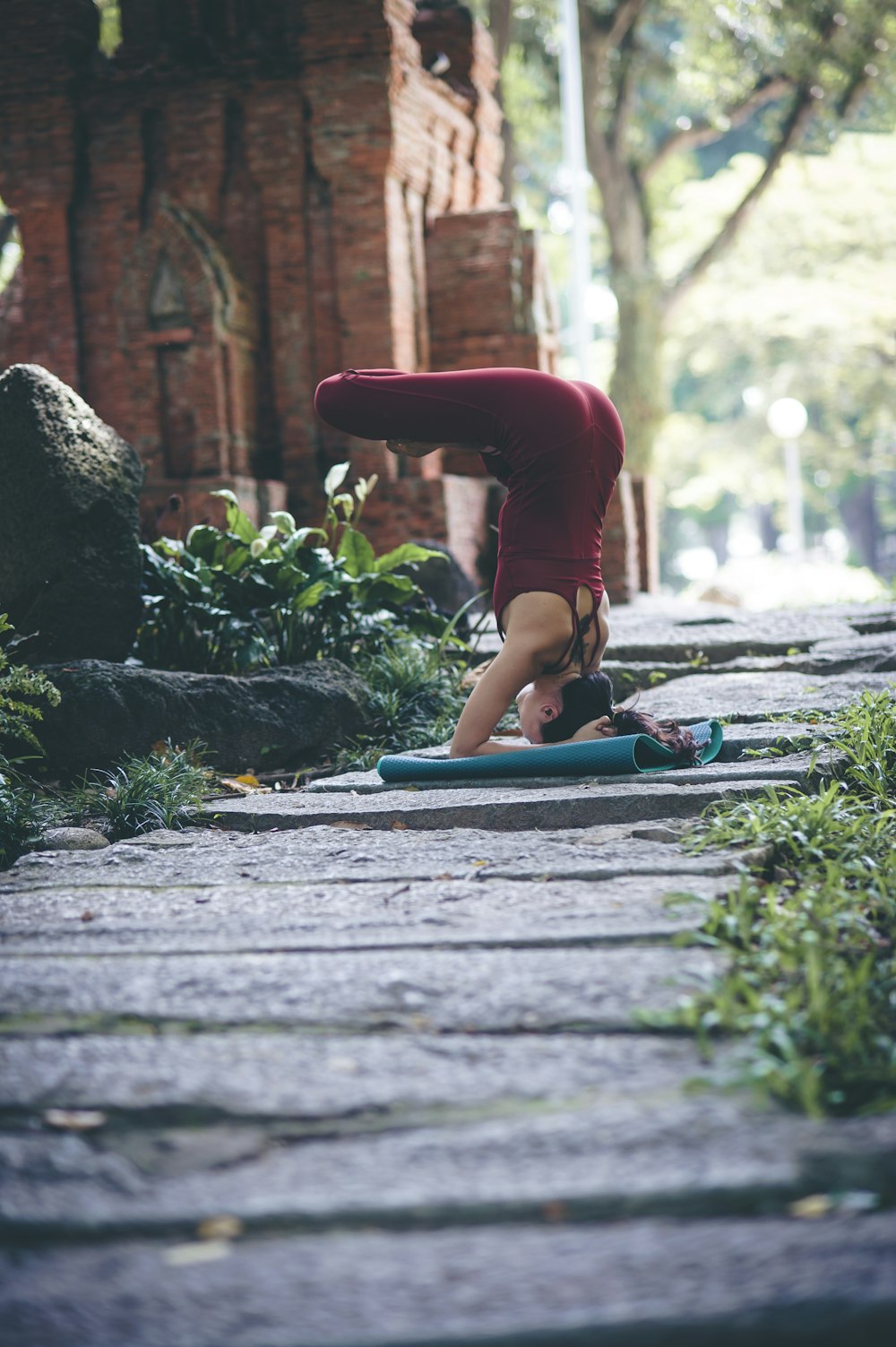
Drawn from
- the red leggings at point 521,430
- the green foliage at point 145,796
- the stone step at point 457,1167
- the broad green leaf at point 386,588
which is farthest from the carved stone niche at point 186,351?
the stone step at point 457,1167

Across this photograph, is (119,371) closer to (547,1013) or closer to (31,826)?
(31,826)

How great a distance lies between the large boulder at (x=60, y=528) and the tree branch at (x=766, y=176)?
14.9 metres

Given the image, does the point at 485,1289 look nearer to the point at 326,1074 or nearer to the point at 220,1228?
the point at 220,1228

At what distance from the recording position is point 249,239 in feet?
36.0

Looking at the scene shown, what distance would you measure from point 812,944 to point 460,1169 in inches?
36.8

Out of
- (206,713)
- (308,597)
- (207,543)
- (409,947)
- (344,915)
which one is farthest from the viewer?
(207,543)

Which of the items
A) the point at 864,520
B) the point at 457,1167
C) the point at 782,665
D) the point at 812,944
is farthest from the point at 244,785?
the point at 864,520

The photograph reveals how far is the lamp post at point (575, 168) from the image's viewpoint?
1514cm

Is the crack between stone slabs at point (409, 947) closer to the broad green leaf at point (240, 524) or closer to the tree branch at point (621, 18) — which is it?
the broad green leaf at point (240, 524)

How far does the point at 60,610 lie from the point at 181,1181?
12.8 ft

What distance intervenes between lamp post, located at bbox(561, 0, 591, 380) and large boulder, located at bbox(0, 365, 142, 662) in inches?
392

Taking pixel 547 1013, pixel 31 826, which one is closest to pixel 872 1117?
pixel 547 1013

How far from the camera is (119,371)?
10.8 meters

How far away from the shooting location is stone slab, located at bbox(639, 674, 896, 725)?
5.15 metres
